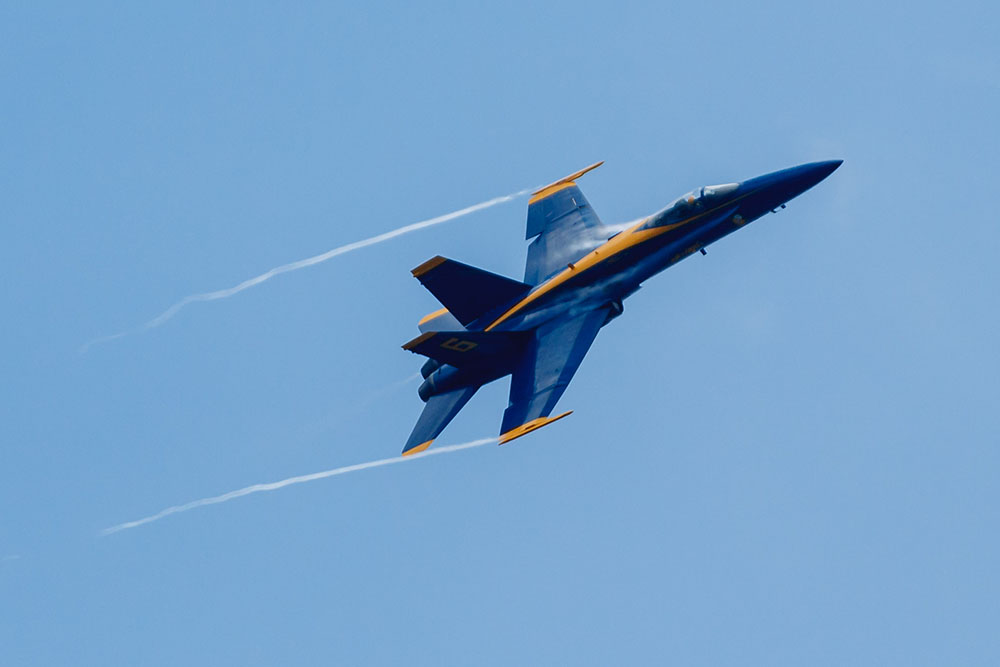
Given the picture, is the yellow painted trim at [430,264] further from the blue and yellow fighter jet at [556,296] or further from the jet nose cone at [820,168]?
the jet nose cone at [820,168]

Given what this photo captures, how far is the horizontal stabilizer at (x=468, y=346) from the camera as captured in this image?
44875mm

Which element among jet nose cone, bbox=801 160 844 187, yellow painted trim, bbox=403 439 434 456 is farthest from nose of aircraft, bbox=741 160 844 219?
yellow painted trim, bbox=403 439 434 456

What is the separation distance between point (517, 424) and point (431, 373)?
14.1 ft

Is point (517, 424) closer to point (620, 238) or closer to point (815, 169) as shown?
point (620, 238)

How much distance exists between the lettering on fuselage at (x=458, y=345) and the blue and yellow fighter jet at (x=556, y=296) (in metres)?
0.03

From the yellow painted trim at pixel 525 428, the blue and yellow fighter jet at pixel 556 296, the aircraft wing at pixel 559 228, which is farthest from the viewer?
the aircraft wing at pixel 559 228

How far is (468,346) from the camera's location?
45.6m

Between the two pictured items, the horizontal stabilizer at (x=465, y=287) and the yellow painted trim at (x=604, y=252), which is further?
the yellow painted trim at (x=604, y=252)

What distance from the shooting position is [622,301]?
46469 mm

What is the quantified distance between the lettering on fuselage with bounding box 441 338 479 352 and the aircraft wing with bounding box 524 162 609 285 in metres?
Result: 3.52

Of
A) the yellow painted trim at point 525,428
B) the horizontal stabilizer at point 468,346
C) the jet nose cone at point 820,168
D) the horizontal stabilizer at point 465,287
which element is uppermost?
the horizontal stabilizer at point 465,287

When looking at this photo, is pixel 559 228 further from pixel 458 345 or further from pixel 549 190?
pixel 458 345

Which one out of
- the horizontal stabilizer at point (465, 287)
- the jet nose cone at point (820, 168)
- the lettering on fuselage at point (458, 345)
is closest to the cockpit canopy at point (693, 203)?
the jet nose cone at point (820, 168)

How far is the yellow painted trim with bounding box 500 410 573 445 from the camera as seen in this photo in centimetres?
4288
